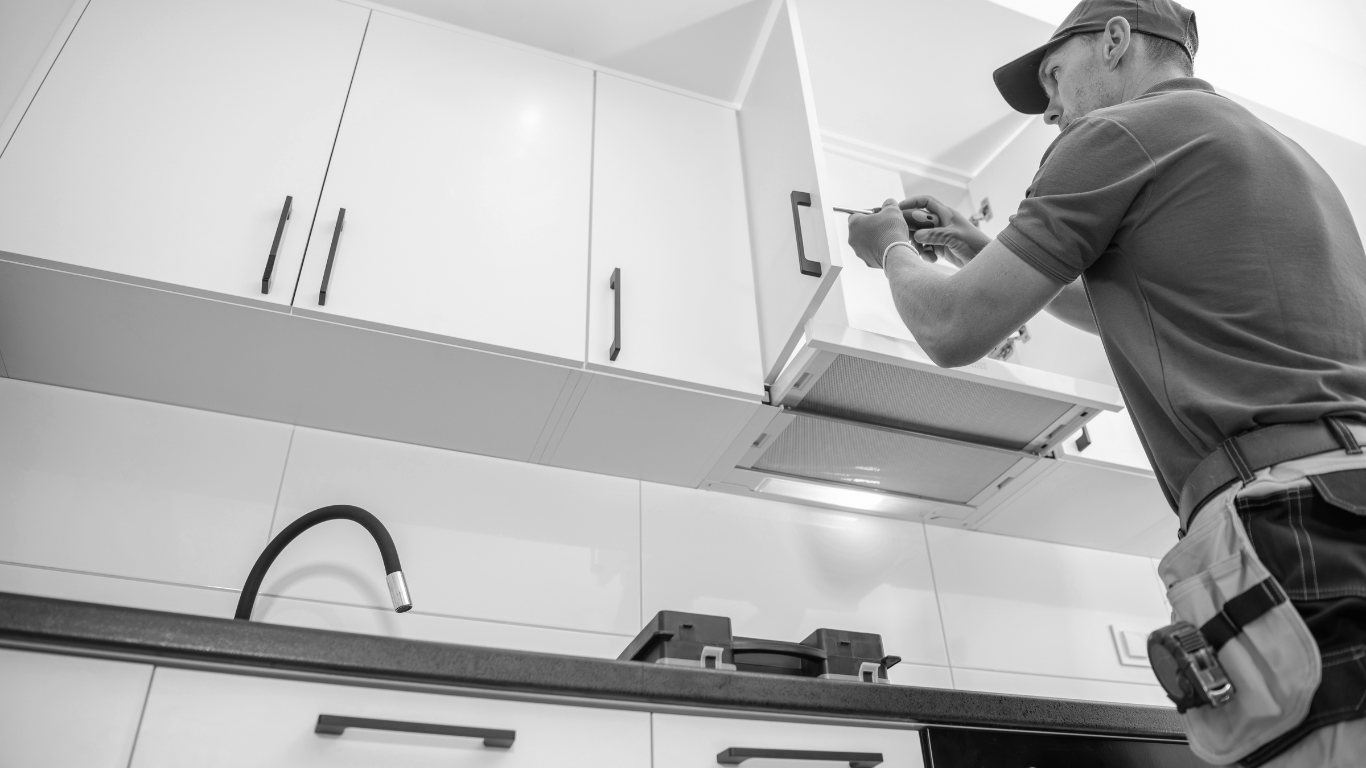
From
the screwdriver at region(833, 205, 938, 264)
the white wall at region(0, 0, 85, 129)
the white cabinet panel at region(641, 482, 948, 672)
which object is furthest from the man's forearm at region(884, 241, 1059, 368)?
the white wall at region(0, 0, 85, 129)

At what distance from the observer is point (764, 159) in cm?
197

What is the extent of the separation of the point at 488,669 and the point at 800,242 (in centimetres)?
100

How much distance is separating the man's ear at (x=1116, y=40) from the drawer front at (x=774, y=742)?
40.2 inches

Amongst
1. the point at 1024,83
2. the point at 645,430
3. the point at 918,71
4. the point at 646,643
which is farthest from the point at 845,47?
the point at 646,643

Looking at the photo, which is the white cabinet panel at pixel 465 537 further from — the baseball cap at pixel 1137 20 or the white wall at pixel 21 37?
the baseball cap at pixel 1137 20

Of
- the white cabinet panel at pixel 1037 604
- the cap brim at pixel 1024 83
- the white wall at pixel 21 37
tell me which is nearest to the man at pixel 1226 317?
the cap brim at pixel 1024 83

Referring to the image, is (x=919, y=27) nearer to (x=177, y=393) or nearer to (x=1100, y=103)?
(x=1100, y=103)

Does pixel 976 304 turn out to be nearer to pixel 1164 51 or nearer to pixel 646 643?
pixel 1164 51

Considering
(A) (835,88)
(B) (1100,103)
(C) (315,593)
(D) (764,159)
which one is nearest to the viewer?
(B) (1100,103)

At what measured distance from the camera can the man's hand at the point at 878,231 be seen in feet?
4.77

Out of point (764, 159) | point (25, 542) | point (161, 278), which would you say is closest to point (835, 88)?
point (764, 159)

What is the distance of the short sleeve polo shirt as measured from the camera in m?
0.89

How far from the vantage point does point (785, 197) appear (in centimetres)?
183

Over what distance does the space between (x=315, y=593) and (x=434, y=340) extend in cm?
52
